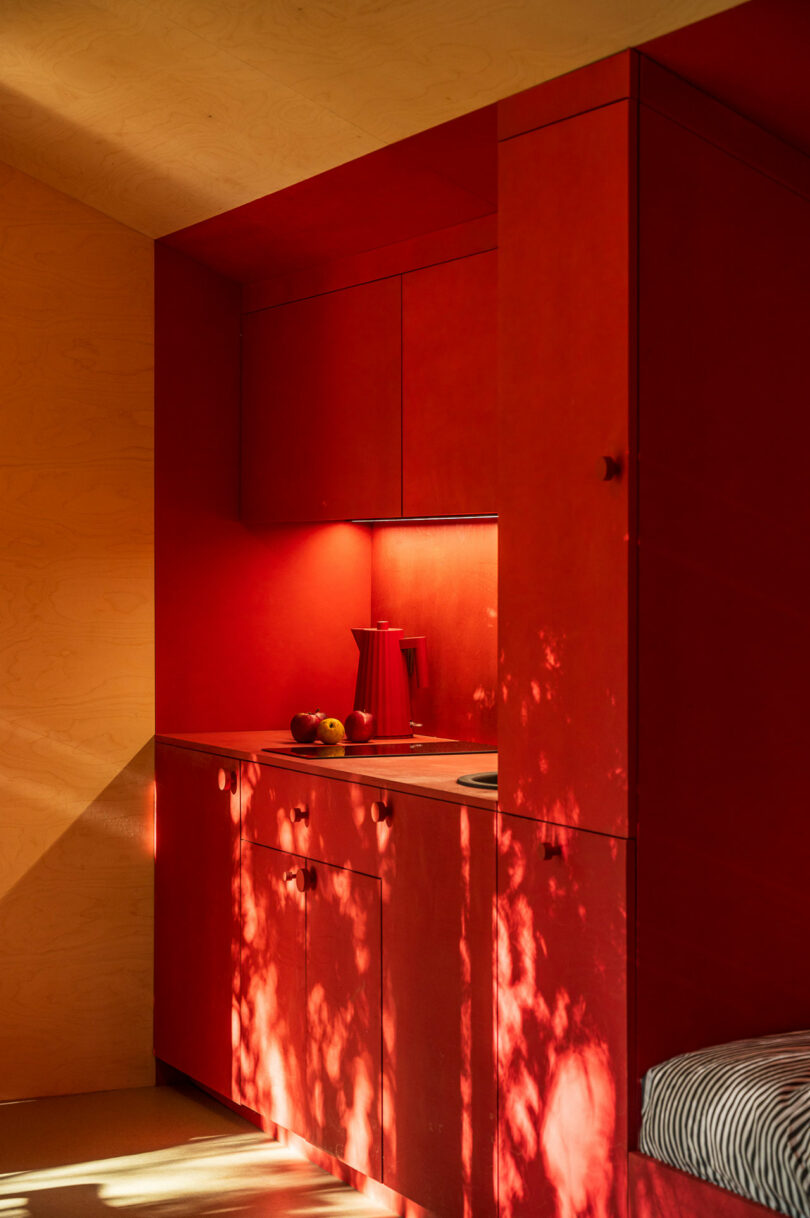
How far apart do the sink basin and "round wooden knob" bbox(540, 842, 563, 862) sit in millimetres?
274

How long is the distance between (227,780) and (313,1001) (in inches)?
24.0

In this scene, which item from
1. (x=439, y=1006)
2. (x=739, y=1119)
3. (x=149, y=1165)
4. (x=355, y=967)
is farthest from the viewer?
(x=149, y=1165)

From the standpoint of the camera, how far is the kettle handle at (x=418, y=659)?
3537 mm

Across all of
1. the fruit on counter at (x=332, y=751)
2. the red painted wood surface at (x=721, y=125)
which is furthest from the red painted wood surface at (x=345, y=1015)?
the red painted wood surface at (x=721, y=125)

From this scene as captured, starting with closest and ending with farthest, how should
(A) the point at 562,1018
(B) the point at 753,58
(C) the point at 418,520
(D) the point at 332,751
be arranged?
(B) the point at 753,58, (A) the point at 562,1018, (D) the point at 332,751, (C) the point at 418,520

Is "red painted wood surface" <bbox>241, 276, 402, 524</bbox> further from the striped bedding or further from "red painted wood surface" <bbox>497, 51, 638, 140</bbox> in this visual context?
the striped bedding

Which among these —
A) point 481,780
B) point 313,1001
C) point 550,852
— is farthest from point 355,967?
point 550,852

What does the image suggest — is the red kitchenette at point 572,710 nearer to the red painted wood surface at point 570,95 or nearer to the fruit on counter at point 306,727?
the red painted wood surface at point 570,95

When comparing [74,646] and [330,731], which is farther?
[74,646]

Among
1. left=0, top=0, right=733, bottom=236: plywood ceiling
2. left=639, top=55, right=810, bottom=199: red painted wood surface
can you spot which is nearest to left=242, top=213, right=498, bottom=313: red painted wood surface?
left=0, top=0, right=733, bottom=236: plywood ceiling

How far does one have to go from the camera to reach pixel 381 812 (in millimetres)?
2625

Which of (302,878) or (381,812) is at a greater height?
(381,812)

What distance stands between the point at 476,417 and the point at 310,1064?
1497 millimetres

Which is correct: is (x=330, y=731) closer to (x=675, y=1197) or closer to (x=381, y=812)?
(x=381, y=812)
